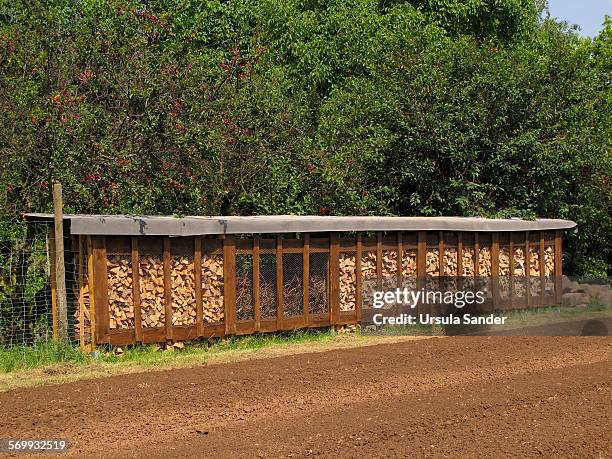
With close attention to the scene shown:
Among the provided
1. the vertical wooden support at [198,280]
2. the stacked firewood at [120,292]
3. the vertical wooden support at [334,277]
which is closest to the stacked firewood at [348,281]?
the vertical wooden support at [334,277]

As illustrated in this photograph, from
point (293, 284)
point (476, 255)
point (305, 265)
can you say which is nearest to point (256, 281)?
point (293, 284)

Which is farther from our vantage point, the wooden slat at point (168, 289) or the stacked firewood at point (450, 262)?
the stacked firewood at point (450, 262)

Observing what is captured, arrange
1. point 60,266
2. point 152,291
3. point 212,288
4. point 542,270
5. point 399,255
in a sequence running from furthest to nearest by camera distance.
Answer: point 542,270
point 399,255
point 212,288
point 152,291
point 60,266

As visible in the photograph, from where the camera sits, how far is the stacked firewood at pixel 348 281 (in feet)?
50.5

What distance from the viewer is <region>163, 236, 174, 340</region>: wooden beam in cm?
1303

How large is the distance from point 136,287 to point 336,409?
184 inches

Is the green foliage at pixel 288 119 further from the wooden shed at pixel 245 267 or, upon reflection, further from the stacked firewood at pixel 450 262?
the stacked firewood at pixel 450 262

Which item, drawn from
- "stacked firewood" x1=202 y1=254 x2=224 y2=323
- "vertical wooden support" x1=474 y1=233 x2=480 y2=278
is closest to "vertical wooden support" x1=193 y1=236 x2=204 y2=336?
"stacked firewood" x1=202 y1=254 x2=224 y2=323

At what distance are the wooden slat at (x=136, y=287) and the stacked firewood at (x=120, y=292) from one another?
0.07 meters

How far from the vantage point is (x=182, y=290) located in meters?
13.4

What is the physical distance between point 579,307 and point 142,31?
12145mm

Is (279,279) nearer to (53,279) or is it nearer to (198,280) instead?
(198,280)

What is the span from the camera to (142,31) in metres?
18.8

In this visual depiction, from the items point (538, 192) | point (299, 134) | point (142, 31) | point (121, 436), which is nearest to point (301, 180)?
point (299, 134)
